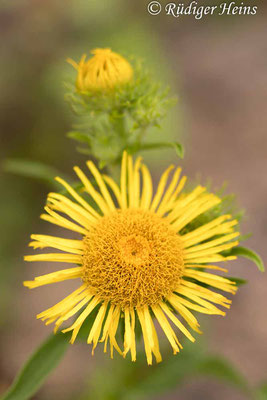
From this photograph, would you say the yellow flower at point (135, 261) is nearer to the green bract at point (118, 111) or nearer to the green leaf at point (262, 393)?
the green bract at point (118, 111)

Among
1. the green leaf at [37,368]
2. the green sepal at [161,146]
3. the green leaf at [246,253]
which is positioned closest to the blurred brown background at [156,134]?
the green leaf at [37,368]

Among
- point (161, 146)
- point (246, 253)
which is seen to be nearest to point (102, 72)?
point (161, 146)

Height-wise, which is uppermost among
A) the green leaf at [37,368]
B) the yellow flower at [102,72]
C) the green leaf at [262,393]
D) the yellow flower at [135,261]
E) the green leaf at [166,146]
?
the yellow flower at [102,72]

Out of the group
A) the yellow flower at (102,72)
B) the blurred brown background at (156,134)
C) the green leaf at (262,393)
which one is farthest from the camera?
the blurred brown background at (156,134)

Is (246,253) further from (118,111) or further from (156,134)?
(156,134)

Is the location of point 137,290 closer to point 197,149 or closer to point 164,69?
point 197,149

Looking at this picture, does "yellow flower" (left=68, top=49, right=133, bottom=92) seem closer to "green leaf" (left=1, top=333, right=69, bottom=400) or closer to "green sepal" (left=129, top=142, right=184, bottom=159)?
"green sepal" (left=129, top=142, right=184, bottom=159)
